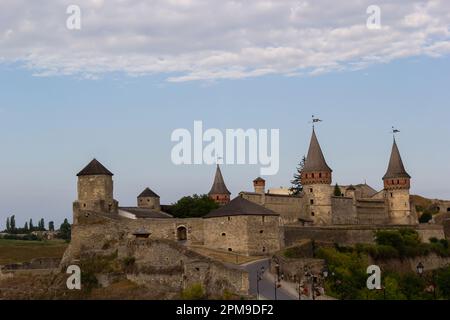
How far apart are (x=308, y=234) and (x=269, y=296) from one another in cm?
2242

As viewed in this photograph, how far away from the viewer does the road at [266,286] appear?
40.6m

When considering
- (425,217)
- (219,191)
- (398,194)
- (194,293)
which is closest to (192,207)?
(219,191)

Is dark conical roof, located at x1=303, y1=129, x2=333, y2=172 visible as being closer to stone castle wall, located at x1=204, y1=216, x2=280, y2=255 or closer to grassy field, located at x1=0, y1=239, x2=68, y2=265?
stone castle wall, located at x1=204, y1=216, x2=280, y2=255

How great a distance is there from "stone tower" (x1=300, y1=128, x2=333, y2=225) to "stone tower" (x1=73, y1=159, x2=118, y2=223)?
20.2 meters

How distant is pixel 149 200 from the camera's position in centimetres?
6781

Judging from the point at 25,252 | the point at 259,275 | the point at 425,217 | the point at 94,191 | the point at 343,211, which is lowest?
the point at 259,275

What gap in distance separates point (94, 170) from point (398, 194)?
33.4 m

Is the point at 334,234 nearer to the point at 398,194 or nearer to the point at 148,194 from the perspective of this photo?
the point at 148,194

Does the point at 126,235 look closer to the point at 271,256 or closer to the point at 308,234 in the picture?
the point at 271,256

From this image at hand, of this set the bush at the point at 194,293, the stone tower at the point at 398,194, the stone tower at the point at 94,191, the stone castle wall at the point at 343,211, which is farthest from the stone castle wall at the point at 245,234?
the stone tower at the point at 398,194

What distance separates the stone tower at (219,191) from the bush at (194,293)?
3189 centimetres

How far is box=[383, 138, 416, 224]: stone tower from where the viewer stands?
79.6m

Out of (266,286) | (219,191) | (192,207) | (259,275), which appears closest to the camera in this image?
(266,286)

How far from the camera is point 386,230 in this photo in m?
66.6
